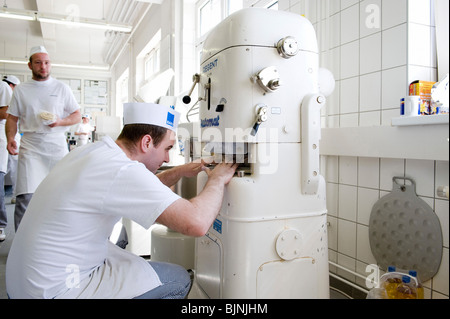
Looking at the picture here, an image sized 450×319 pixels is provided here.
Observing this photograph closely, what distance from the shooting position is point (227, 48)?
4.12 feet

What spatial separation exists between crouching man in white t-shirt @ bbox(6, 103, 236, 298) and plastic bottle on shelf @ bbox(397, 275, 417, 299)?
0.81m

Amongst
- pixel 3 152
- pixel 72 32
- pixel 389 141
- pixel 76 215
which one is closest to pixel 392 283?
pixel 389 141

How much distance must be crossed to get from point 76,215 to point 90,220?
0.16 ft

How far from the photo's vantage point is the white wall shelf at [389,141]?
1.13m

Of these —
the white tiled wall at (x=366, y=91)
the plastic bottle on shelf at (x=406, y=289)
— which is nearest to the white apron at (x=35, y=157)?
the white tiled wall at (x=366, y=91)

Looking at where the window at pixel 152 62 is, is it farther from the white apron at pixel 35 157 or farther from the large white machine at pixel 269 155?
the large white machine at pixel 269 155

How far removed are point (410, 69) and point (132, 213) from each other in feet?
3.95

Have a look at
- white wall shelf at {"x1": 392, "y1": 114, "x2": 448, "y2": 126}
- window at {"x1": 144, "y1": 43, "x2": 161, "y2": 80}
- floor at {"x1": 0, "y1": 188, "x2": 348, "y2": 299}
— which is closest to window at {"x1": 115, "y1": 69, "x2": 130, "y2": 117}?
window at {"x1": 144, "y1": 43, "x2": 161, "y2": 80}

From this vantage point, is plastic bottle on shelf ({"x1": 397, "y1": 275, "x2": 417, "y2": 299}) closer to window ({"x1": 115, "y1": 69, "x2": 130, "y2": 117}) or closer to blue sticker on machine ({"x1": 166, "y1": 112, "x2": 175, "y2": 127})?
blue sticker on machine ({"x1": 166, "y1": 112, "x2": 175, "y2": 127})

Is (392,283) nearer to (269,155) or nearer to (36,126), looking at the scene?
(269,155)

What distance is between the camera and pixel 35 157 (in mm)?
2500

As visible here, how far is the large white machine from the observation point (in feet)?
4.00
